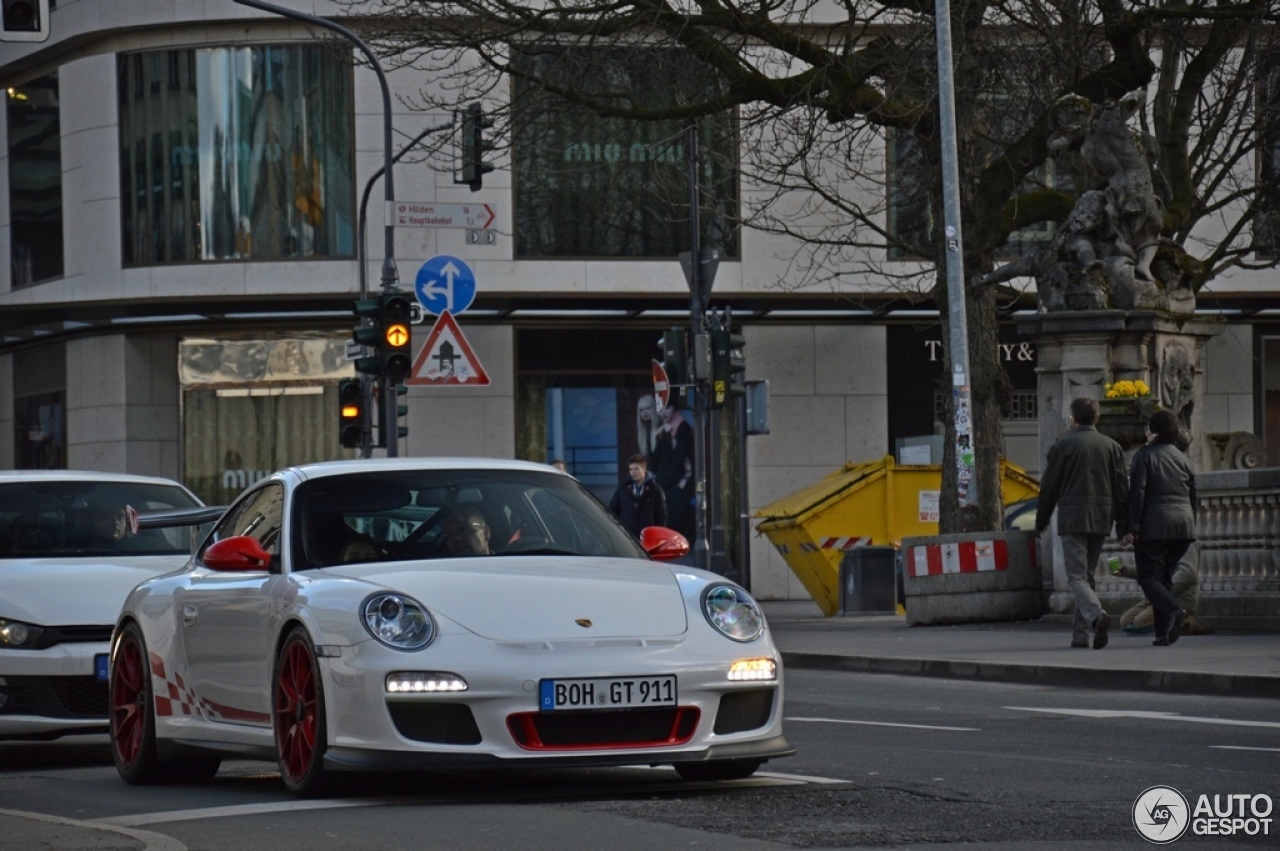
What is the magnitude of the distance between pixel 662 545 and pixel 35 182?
29908mm

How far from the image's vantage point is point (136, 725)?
32.1ft

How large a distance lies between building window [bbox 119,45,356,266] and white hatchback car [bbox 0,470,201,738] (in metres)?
22.7

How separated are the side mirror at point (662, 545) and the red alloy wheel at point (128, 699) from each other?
221cm

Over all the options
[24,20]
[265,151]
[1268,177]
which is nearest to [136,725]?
[24,20]

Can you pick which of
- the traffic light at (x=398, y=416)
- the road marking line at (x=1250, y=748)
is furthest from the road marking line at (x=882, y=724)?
the traffic light at (x=398, y=416)

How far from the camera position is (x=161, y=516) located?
1130 cm

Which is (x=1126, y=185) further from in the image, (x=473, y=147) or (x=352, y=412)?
(x=352, y=412)

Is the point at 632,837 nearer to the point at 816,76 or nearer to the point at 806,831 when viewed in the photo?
the point at 806,831

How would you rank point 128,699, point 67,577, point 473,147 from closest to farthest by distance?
point 128,699, point 67,577, point 473,147

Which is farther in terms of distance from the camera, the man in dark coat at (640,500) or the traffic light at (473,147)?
the traffic light at (473,147)

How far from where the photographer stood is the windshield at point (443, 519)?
8.78 m

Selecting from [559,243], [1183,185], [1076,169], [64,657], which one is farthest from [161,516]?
[559,243]

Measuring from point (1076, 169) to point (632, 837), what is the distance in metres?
17.7

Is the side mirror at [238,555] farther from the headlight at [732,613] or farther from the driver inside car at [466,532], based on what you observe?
the headlight at [732,613]
